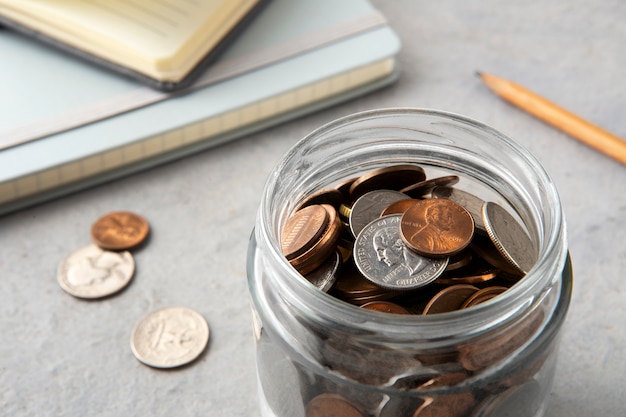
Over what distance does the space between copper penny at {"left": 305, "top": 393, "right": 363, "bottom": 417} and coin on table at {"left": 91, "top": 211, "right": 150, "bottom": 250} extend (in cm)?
37

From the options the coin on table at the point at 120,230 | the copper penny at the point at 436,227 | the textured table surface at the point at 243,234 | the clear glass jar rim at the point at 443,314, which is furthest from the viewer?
the coin on table at the point at 120,230

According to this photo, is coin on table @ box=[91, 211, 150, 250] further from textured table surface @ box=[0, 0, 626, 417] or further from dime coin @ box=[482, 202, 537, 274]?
dime coin @ box=[482, 202, 537, 274]

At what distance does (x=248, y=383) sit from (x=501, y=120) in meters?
0.47

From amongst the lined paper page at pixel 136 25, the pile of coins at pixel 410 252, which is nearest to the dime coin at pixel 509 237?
the pile of coins at pixel 410 252

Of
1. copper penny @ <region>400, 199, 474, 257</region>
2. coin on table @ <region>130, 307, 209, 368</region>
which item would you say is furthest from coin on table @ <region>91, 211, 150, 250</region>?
copper penny @ <region>400, 199, 474, 257</region>

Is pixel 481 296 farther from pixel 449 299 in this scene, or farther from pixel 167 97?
pixel 167 97

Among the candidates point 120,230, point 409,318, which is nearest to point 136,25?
point 120,230

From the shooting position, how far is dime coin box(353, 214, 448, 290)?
641mm

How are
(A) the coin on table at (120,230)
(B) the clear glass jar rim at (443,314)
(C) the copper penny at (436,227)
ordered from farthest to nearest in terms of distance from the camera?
(A) the coin on table at (120,230) → (C) the copper penny at (436,227) → (B) the clear glass jar rim at (443,314)

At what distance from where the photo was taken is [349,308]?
0.57 m

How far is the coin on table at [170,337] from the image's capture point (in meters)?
0.86

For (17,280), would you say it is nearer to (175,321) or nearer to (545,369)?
(175,321)

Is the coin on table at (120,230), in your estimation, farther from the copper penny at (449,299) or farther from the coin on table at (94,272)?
the copper penny at (449,299)

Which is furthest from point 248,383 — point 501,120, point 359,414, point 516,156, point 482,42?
point 482,42
